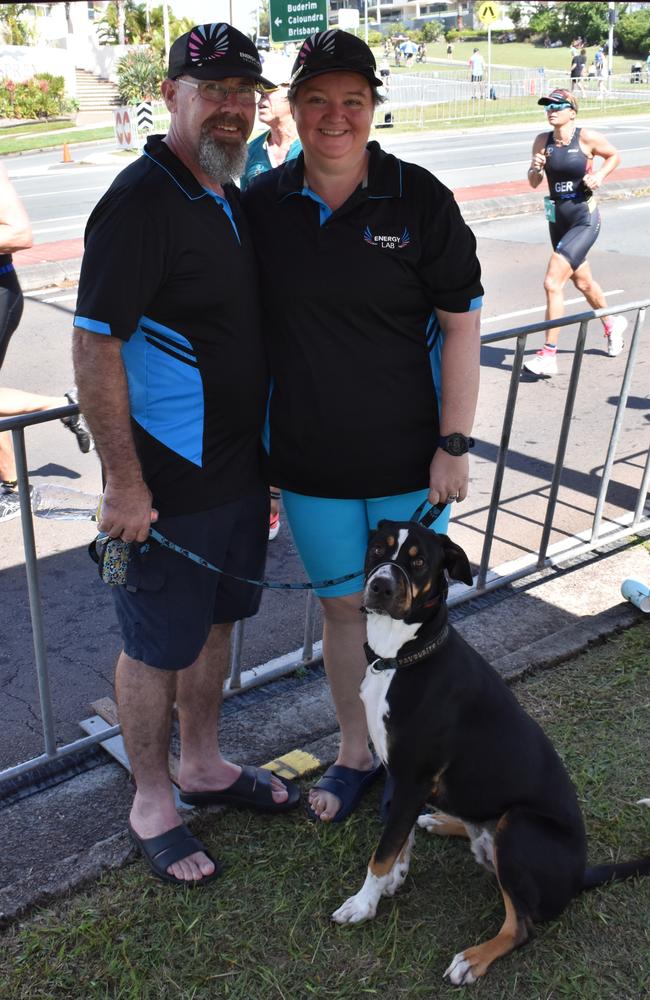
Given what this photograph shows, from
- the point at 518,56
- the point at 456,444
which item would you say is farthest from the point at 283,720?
the point at 518,56

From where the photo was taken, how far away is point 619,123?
106 ft

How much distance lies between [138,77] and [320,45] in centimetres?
4274

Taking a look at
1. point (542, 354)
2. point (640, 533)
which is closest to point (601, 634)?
point (640, 533)

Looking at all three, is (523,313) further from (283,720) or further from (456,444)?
(456,444)

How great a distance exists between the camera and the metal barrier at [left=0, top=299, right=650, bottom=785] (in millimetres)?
3008

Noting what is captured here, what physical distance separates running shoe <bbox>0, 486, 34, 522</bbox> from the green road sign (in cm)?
766

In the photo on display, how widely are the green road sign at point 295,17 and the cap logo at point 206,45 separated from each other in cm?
943

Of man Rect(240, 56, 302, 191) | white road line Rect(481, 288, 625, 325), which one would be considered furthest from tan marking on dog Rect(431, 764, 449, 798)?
white road line Rect(481, 288, 625, 325)

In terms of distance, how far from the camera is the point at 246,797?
303 centimetres

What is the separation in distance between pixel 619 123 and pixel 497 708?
3395 cm

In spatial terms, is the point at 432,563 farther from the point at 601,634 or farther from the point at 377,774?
the point at 601,634

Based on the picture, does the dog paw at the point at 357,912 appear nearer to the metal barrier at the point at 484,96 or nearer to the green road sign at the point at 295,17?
the green road sign at the point at 295,17

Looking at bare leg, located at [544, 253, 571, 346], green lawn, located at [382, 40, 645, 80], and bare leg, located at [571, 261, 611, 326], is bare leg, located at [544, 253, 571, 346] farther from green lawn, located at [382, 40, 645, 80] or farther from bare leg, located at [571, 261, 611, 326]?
green lawn, located at [382, 40, 645, 80]

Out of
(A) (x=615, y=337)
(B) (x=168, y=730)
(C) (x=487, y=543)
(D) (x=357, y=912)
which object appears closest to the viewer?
(D) (x=357, y=912)
